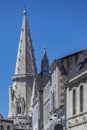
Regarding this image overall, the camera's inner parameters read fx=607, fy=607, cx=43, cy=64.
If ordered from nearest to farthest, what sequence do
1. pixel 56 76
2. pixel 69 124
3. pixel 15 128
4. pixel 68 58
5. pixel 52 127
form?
pixel 69 124 < pixel 52 127 < pixel 68 58 < pixel 56 76 < pixel 15 128

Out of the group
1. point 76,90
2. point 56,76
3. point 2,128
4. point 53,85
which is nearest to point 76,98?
point 76,90

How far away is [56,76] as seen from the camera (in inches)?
2579

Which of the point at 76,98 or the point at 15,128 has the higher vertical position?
the point at 15,128

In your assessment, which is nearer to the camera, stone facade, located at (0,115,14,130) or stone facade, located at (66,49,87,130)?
stone facade, located at (66,49,87,130)

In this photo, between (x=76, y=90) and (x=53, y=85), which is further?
(x=53, y=85)

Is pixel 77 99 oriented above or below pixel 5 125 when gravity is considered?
below

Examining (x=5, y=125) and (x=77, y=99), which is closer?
(x=77, y=99)

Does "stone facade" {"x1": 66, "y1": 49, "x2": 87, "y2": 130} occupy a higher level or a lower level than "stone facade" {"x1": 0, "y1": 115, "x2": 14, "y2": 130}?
lower

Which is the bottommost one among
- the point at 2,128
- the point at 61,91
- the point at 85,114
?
the point at 85,114

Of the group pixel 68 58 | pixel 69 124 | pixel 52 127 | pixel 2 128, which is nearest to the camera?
pixel 69 124

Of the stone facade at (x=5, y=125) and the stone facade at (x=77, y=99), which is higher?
the stone facade at (x=5, y=125)

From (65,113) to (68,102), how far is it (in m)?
2.34

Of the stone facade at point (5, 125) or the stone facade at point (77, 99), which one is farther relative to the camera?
the stone facade at point (5, 125)

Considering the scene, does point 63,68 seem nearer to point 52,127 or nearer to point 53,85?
point 53,85
